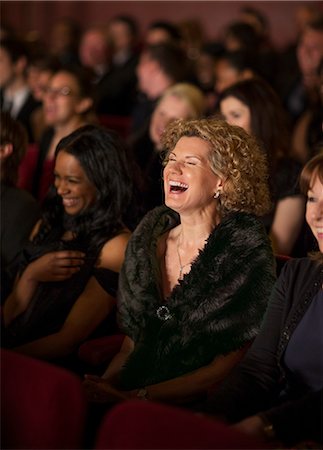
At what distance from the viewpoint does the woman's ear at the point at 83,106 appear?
12.3 ft

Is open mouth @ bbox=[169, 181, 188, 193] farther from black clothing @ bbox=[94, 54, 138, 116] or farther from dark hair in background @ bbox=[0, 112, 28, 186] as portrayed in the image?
black clothing @ bbox=[94, 54, 138, 116]

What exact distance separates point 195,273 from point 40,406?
0.66m

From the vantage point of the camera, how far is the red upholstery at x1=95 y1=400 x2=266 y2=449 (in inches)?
48.6

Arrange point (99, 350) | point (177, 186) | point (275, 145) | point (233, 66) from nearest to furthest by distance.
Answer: point (177, 186) < point (99, 350) < point (275, 145) < point (233, 66)

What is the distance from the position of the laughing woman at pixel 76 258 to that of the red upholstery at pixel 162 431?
0.96 meters

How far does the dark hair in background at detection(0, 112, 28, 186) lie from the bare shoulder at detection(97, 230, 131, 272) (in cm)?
59

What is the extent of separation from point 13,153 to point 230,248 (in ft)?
3.64

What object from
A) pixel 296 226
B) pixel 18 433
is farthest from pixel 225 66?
pixel 18 433

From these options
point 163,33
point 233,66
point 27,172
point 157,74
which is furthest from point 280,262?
point 163,33

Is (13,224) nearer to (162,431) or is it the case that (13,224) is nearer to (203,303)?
(203,303)

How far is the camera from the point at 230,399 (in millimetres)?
1703

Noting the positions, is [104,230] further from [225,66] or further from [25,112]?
[25,112]

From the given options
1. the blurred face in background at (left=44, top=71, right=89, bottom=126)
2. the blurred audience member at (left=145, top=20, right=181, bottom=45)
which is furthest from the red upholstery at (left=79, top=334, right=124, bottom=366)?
the blurred audience member at (left=145, top=20, right=181, bottom=45)

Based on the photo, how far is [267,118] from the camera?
290cm
